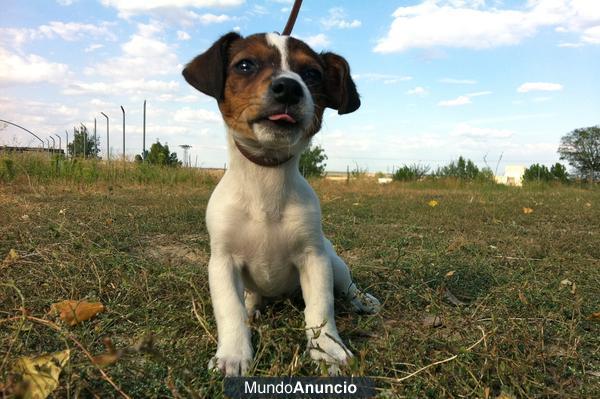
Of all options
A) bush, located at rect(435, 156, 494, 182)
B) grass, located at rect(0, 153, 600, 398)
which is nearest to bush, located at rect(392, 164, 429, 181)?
bush, located at rect(435, 156, 494, 182)

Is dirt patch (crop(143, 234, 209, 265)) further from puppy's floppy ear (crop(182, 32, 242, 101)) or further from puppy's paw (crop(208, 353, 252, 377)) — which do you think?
puppy's paw (crop(208, 353, 252, 377))

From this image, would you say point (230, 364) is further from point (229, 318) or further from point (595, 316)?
point (595, 316)

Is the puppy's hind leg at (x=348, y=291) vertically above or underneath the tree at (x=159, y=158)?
underneath

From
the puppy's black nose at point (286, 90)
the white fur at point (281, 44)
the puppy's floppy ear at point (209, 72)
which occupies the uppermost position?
the white fur at point (281, 44)

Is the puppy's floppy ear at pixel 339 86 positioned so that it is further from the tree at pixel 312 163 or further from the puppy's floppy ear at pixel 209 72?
the tree at pixel 312 163

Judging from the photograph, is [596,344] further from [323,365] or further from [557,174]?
[557,174]

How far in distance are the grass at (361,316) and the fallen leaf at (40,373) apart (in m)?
0.04

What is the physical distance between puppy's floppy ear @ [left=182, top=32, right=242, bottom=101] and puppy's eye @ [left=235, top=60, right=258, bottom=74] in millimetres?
91

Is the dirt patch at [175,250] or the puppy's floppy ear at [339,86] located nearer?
the puppy's floppy ear at [339,86]

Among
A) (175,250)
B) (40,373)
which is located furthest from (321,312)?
(175,250)

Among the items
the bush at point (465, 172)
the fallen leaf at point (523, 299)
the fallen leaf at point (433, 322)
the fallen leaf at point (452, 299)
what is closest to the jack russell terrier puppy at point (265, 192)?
the fallen leaf at point (433, 322)

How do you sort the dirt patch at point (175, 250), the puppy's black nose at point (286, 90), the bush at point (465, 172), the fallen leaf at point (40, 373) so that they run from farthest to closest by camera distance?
the bush at point (465, 172) < the dirt patch at point (175, 250) < the puppy's black nose at point (286, 90) < the fallen leaf at point (40, 373)

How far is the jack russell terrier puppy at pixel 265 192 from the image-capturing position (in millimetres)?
2326

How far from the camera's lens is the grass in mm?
1817
